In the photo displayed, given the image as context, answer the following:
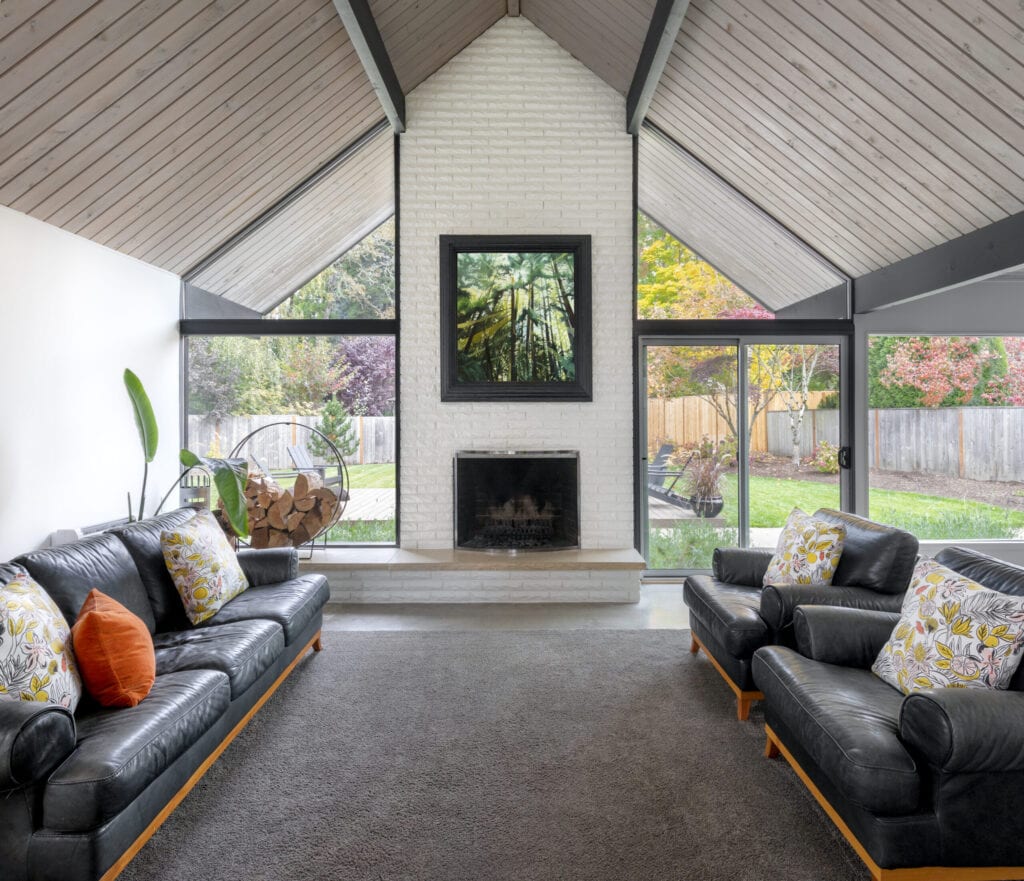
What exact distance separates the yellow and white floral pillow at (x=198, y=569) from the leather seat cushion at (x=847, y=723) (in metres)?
2.58

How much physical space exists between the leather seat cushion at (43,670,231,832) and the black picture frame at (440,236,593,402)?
10.8 feet

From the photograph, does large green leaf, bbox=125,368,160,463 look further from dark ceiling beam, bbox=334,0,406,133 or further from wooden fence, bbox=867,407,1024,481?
wooden fence, bbox=867,407,1024,481

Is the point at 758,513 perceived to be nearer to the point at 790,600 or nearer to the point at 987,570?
the point at 790,600

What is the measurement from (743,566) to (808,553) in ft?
1.67

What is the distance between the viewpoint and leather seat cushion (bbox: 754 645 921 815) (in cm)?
185

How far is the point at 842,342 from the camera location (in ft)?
18.7

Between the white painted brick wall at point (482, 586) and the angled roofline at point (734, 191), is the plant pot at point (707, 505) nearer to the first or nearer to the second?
the white painted brick wall at point (482, 586)

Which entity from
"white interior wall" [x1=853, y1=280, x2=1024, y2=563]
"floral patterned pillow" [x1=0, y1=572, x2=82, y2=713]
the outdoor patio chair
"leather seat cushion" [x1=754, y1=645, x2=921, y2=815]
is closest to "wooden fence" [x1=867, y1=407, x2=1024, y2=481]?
"white interior wall" [x1=853, y1=280, x2=1024, y2=563]

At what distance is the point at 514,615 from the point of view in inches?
188

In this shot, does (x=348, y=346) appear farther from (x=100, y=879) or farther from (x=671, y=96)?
(x=100, y=879)

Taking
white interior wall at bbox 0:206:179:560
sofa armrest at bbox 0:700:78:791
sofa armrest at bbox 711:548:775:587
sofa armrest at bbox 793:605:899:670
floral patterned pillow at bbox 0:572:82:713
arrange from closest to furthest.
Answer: sofa armrest at bbox 0:700:78:791 < floral patterned pillow at bbox 0:572:82:713 < sofa armrest at bbox 793:605:899:670 < white interior wall at bbox 0:206:179:560 < sofa armrest at bbox 711:548:775:587

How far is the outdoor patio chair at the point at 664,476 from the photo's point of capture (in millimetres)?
5648

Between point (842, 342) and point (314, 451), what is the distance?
460 centimetres

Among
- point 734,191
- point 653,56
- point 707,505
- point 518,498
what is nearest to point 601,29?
point 653,56
